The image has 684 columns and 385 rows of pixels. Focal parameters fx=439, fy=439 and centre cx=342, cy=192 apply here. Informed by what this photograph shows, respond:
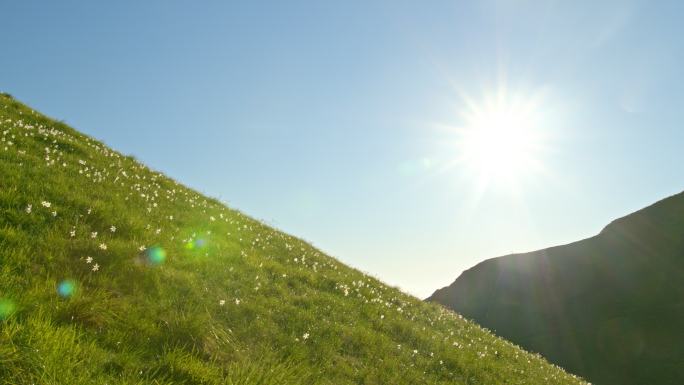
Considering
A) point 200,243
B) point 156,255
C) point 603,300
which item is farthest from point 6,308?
point 603,300

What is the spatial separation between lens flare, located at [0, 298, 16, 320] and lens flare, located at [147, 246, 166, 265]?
359 cm

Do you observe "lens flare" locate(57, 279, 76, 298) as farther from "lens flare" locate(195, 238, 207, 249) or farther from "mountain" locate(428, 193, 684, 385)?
"mountain" locate(428, 193, 684, 385)

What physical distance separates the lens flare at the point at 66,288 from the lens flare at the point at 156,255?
2170 millimetres

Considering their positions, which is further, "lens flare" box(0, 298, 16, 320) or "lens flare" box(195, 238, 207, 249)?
"lens flare" box(195, 238, 207, 249)

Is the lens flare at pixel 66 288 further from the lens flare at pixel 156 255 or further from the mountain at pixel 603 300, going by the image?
the mountain at pixel 603 300

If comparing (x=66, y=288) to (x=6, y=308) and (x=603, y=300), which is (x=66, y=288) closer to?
(x=6, y=308)

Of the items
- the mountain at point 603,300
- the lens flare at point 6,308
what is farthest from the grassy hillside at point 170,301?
the mountain at point 603,300

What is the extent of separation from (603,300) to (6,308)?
A: 283 ft

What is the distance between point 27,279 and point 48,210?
114 inches

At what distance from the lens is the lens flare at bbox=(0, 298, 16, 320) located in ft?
16.1

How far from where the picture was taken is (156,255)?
9352 millimetres

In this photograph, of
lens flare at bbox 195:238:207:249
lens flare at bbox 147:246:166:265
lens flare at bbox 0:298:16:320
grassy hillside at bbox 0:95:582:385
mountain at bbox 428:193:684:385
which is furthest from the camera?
mountain at bbox 428:193:684:385

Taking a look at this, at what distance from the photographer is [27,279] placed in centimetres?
636

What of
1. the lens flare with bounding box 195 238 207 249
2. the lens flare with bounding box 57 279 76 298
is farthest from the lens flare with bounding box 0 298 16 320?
the lens flare with bounding box 195 238 207 249
